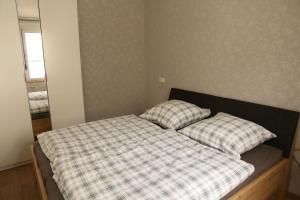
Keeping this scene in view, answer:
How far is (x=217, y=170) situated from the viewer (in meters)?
1.53

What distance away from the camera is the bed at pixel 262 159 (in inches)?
62.9

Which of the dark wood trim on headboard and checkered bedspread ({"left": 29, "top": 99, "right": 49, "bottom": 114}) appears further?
checkered bedspread ({"left": 29, "top": 99, "right": 49, "bottom": 114})

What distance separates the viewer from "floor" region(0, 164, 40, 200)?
2.21 meters

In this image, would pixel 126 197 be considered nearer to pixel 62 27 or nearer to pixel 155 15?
pixel 62 27

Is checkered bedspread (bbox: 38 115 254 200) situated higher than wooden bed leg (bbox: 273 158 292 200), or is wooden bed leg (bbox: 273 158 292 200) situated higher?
checkered bedspread (bbox: 38 115 254 200)

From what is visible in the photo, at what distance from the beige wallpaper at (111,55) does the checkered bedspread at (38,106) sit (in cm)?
54

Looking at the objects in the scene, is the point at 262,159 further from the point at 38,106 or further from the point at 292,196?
the point at 38,106

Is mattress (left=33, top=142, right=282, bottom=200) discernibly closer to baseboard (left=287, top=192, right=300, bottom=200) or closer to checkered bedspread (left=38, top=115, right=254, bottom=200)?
checkered bedspread (left=38, top=115, right=254, bottom=200)

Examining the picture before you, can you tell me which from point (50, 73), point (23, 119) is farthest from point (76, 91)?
point (23, 119)

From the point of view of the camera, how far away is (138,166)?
5.18ft

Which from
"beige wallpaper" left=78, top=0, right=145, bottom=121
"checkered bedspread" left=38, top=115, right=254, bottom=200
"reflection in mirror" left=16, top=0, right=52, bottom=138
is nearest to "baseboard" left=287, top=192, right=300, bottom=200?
"checkered bedspread" left=38, top=115, right=254, bottom=200

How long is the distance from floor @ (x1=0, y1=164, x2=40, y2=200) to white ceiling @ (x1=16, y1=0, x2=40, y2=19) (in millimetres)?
1819

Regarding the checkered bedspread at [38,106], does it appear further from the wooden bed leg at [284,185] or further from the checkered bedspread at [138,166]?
the wooden bed leg at [284,185]

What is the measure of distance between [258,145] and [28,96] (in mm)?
2587
